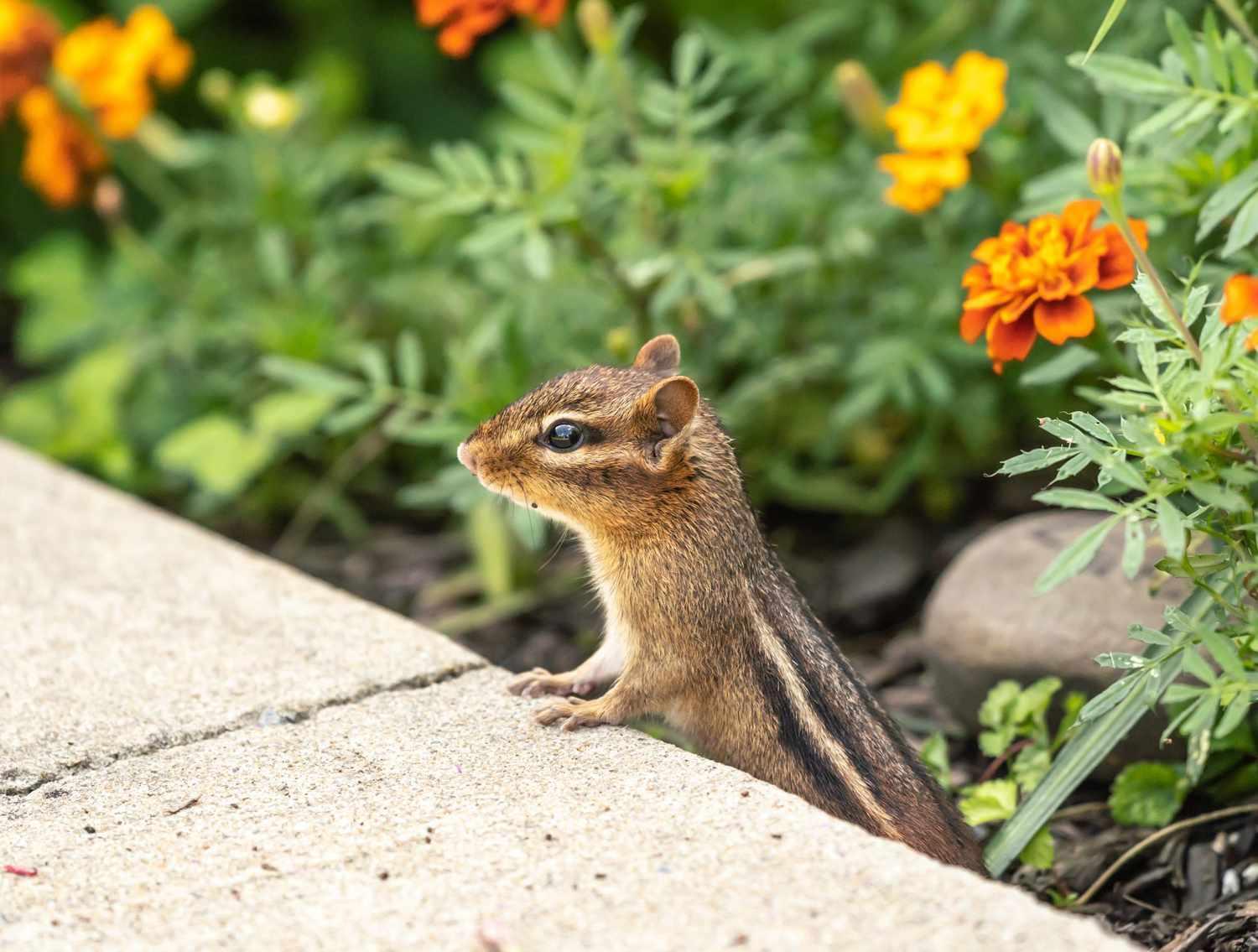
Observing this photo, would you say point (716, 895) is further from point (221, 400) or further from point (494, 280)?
point (221, 400)

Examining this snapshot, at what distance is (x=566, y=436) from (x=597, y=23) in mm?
1394

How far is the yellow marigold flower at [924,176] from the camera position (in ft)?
12.8

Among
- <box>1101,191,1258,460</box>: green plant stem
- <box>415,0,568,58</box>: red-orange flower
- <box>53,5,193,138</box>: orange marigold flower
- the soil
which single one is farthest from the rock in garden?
<box>53,5,193,138</box>: orange marigold flower

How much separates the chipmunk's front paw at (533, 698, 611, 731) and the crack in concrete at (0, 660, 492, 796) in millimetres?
323

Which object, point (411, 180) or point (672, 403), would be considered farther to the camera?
point (411, 180)

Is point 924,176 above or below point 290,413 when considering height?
above

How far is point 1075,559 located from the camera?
7.88ft

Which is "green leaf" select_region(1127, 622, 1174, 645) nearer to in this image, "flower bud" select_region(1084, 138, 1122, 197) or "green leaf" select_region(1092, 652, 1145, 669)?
"green leaf" select_region(1092, 652, 1145, 669)

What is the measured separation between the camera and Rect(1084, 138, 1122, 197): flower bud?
2516 mm

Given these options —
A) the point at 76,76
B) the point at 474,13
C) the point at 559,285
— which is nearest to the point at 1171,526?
the point at 474,13

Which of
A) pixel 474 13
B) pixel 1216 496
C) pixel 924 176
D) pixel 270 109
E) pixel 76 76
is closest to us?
pixel 1216 496

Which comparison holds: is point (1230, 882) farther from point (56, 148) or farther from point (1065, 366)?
point (56, 148)

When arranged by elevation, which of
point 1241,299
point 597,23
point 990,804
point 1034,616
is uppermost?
point 597,23

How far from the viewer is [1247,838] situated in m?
3.23
